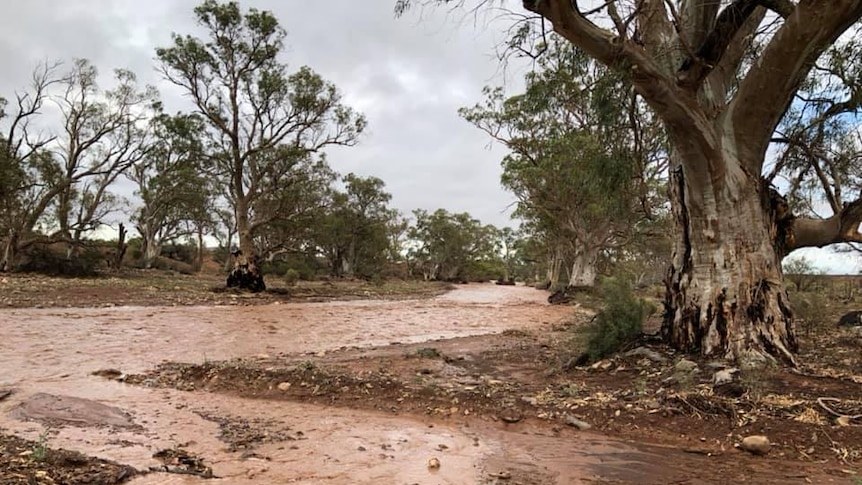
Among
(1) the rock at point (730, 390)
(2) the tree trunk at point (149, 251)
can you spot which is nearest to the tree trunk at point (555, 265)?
(2) the tree trunk at point (149, 251)

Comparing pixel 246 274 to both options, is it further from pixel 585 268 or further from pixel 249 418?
pixel 249 418

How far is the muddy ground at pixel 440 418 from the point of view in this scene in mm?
3672

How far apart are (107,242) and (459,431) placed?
41.8 m

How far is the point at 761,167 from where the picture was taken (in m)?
6.91

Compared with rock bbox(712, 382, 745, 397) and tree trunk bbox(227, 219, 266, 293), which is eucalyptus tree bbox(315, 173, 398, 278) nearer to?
tree trunk bbox(227, 219, 266, 293)

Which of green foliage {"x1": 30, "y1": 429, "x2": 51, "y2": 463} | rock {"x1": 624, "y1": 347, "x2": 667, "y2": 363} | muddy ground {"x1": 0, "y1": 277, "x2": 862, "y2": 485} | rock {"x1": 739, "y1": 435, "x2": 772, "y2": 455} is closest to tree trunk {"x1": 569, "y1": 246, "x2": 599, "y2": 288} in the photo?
muddy ground {"x1": 0, "y1": 277, "x2": 862, "y2": 485}

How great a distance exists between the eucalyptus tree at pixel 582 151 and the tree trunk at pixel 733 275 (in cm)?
200

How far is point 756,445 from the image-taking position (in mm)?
4047

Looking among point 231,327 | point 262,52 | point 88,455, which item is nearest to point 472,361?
point 88,455

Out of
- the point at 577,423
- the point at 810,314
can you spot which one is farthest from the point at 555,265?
the point at 577,423

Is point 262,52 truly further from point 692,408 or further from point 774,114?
point 692,408

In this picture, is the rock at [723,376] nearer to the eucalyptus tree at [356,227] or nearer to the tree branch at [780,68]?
the tree branch at [780,68]

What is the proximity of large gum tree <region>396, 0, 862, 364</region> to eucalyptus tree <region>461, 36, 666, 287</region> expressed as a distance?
1129 millimetres

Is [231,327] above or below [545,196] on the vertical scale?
below
